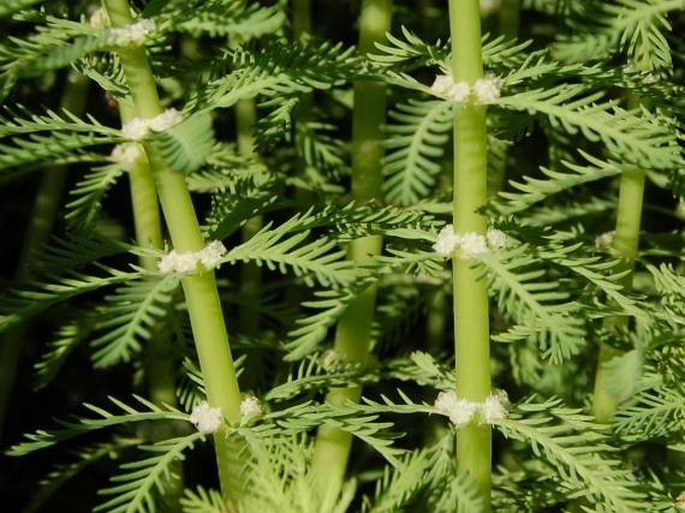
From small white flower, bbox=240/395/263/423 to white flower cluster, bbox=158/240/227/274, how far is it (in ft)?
0.26

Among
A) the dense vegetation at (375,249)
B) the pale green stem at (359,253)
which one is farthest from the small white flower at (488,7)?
the pale green stem at (359,253)

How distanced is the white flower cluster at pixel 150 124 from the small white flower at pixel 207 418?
0.15 m

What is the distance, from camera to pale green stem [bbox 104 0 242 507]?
1.66 ft

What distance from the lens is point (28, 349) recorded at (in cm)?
106

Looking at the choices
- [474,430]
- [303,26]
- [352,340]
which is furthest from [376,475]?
→ [303,26]

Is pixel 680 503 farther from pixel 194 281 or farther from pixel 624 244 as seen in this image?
pixel 194 281

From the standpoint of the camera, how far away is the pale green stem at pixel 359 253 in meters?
0.72

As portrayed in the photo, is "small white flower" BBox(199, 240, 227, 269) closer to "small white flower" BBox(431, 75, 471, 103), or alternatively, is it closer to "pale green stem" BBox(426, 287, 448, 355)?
"small white flower" BBox(431, 75, 471, 103)

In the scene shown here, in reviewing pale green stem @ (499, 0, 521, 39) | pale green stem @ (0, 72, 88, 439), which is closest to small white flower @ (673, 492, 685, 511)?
pale green stem @ (499, 0, 521, 39)

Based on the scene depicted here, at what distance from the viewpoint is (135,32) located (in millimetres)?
488

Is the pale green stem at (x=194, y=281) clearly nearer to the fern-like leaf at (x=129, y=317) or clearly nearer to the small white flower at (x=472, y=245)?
the fern-like leaf at (x=129, y=317)

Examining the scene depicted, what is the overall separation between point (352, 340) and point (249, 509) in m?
0.25

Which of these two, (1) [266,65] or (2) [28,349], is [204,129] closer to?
(1) [266,65]

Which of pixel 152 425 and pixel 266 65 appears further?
pixel 152 425
